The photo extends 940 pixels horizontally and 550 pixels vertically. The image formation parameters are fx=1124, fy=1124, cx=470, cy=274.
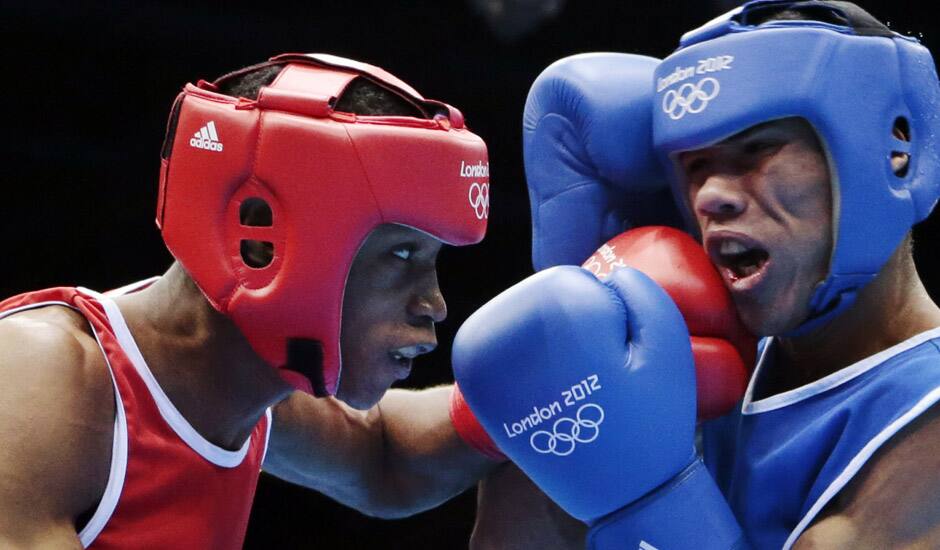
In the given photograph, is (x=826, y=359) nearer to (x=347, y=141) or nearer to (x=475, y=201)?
(x=475, y=201)

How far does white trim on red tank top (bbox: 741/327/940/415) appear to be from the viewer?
6.08 ft

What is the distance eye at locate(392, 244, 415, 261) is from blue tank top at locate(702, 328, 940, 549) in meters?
0.67

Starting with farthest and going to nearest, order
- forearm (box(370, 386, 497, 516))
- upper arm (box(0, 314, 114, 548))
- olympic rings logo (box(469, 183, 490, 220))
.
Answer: forearm (box(370, 386, 497, 516)), olympic rings logo (box(469, 183, 490, 220)), upper arm (box(0, 314, 114, 548))

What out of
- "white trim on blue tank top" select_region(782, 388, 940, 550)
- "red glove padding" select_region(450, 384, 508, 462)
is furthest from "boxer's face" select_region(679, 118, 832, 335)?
"red glove padding" select_region(450, 384, 508, 462)

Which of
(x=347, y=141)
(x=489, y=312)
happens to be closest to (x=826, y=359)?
(x=489, y=312)

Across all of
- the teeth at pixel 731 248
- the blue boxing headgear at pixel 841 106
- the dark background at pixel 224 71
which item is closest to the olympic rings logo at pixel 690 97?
the blue boxing headgear at pixel 841 106

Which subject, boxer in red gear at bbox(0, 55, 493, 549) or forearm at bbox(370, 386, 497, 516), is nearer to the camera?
boxer in red gear at bbox(0, 55, 493, 549)

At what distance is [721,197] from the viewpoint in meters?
1.87

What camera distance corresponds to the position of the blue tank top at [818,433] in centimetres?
178

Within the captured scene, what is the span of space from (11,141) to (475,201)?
7.91 ft

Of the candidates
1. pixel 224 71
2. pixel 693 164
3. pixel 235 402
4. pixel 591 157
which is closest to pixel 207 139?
pixel 235 402

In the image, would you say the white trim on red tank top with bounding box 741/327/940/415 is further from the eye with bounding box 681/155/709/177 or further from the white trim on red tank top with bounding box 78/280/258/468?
the white trim on red tank top with bounding box 78/280/258/468

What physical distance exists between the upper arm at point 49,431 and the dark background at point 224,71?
2066mm

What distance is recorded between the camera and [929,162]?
74.6 inches
